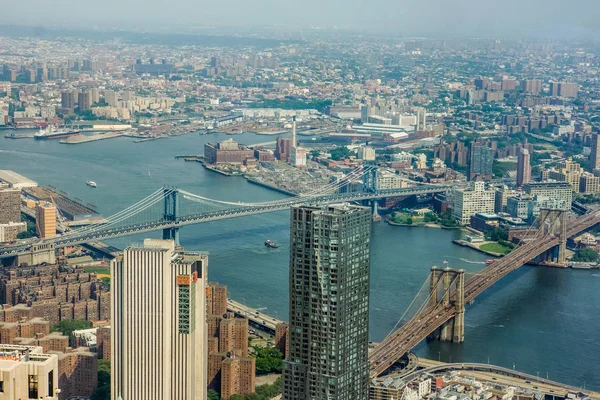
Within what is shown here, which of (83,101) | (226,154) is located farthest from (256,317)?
(83,101)

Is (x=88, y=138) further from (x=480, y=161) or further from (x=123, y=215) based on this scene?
(x=123, y=215)

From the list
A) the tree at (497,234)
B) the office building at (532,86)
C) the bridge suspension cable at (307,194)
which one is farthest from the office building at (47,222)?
the office building at (532,86)

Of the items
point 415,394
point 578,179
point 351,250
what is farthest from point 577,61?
point 351,250

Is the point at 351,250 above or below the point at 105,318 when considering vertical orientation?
above

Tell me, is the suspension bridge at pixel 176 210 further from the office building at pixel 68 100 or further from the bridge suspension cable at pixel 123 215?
the office building at pixel 68 100

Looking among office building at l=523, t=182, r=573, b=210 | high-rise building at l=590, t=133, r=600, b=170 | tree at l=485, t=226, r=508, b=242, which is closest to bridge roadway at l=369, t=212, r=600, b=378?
tree at l=485, t=226, r=508, b=242

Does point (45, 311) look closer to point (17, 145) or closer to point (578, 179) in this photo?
point (578, 179)
